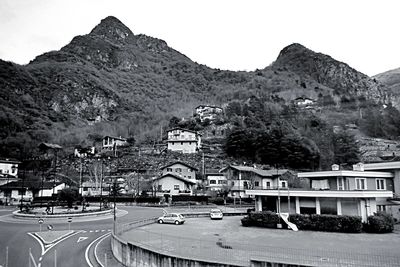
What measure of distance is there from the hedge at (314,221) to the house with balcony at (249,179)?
83.6ft

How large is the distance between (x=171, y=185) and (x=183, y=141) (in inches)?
1086

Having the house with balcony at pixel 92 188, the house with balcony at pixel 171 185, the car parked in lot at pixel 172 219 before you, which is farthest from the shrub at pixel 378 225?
the house with balcony at pixel 92 188

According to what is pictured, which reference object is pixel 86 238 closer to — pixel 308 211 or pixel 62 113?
pixel 308 211

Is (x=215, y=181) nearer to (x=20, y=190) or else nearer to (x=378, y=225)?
(x=20, y=190)

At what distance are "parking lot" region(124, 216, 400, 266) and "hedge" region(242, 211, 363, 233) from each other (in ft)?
3.38

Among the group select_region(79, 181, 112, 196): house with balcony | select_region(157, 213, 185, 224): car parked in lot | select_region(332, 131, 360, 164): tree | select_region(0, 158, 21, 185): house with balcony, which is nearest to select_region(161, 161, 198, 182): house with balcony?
select_region(79, 181, 112, 196): house with balcony

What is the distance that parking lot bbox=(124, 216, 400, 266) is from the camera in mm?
13094

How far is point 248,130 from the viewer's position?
81938 millimetres

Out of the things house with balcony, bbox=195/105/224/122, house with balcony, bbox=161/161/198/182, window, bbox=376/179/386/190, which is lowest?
window, bbox=376/179/386/190

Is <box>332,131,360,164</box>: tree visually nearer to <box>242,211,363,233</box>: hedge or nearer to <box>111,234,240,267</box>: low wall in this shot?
<box>242,211,363,233</box>: hedge

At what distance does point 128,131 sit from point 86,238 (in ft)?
355

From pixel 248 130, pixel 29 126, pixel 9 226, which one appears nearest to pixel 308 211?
pixel 9 226

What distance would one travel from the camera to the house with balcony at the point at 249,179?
55.1m

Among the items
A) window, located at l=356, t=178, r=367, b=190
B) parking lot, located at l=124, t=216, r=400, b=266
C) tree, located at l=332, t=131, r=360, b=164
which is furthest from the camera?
tree, located at l=332, t=131, r=360, b=164
